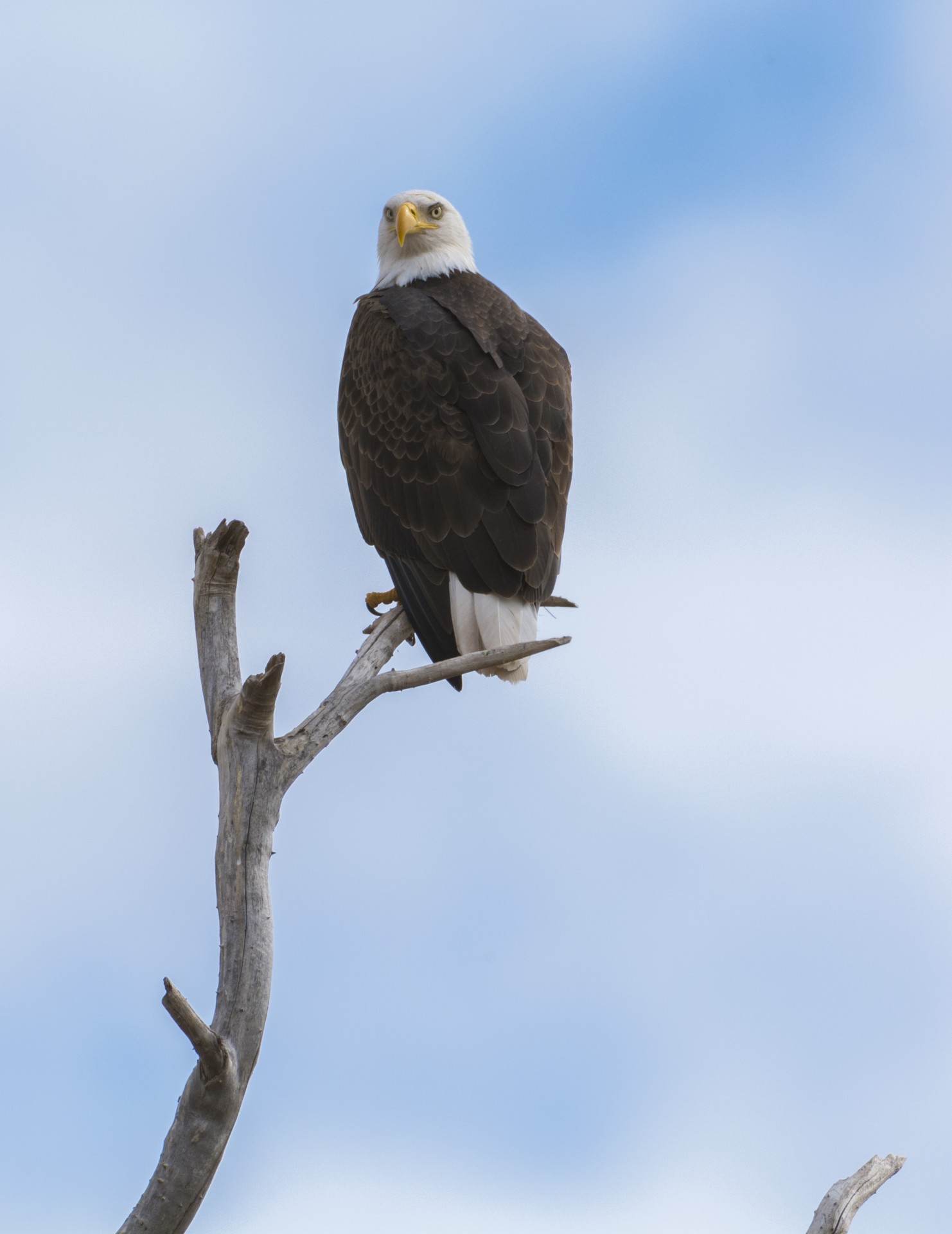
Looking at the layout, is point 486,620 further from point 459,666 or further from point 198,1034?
point 198,1034

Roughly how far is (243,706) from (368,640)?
1.15 meters

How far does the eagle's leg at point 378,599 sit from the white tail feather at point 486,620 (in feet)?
2.25

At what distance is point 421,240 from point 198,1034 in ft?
17.1

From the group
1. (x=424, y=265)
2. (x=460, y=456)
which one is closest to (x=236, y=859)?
(x=460, y=456)

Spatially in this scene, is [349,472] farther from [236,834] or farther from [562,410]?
[236,834]

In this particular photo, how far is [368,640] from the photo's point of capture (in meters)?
6.43

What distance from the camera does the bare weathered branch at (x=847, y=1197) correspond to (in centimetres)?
527

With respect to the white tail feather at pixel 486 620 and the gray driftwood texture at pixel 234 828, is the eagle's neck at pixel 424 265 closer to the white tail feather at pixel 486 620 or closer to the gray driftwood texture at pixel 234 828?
the white tail feather at pixel 486 620

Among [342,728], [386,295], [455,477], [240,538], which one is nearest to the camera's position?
[342,728]

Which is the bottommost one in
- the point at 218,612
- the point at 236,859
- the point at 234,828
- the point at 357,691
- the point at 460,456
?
the point at 236,859

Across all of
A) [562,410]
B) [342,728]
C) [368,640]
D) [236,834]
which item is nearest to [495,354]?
[562,410]

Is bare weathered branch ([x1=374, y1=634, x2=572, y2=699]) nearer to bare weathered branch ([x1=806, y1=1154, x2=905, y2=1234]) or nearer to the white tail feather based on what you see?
the white tail feather

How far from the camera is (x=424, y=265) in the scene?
802 cm

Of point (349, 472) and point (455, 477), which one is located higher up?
point (349, 472)
